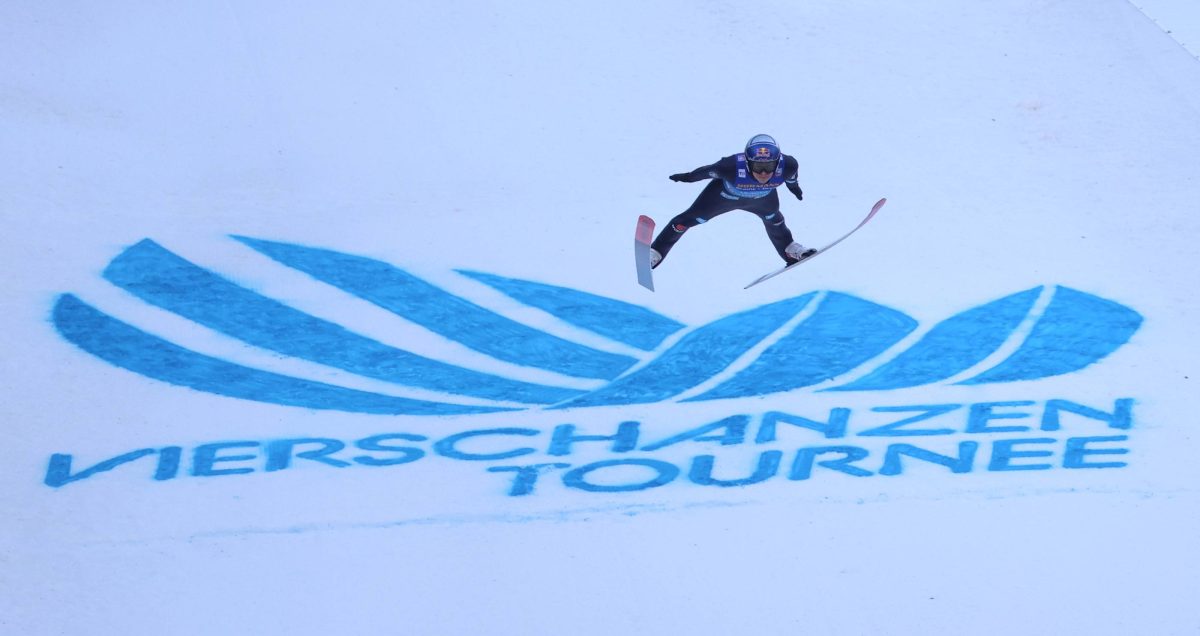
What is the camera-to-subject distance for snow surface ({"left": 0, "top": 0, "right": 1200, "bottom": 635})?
731 cm

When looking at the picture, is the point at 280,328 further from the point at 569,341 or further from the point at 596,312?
the point at 596,312

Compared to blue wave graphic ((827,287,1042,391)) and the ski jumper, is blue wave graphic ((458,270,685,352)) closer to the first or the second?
the ski jumper

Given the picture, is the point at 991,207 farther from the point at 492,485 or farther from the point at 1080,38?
the point at 492,485

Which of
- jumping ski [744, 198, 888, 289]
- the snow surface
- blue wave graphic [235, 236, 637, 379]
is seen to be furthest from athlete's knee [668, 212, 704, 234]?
blue wave graphic [235, 236, 637, 379]

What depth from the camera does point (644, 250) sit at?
8.66 m

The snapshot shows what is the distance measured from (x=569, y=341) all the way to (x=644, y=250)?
0.89 metres

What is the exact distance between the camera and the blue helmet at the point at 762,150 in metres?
7.85

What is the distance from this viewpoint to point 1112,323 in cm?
849

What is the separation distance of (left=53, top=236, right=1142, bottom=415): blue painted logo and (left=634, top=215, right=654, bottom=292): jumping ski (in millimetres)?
238

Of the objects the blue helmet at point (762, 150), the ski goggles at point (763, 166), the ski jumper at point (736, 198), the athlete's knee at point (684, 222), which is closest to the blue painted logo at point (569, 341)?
the ski jumper at point (736, 198)

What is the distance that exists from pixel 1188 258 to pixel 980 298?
1.63 m

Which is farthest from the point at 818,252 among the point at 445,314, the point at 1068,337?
the point at 445,314

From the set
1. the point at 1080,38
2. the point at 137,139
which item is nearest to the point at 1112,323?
the point at 1080,38

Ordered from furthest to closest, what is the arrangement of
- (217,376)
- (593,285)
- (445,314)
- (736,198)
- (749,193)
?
(593,285) → (445,314) → (736,198) → (749,193) → (217,376)
